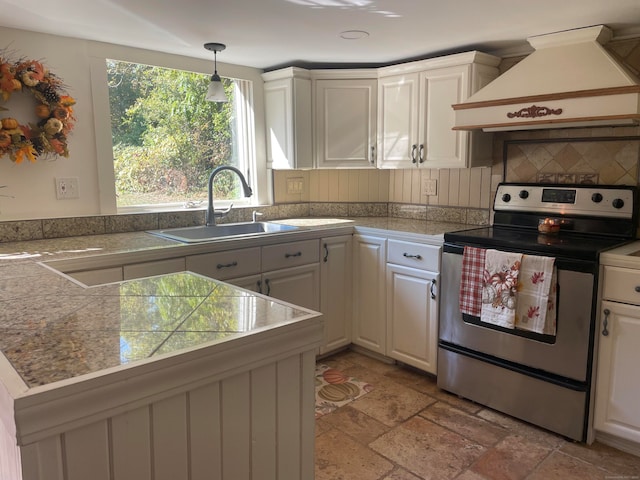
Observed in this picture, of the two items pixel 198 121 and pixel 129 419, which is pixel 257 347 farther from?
pixel 198 121

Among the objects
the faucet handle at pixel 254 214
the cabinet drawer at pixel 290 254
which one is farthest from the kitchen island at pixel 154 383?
the faucet handle at pixel 254 214

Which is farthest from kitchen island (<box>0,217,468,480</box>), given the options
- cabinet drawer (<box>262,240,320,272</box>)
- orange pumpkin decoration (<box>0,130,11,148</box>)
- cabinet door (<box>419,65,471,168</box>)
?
cabinet door (<box>419,65,471,168</box>)

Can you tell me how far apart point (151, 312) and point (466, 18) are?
6.63 feet

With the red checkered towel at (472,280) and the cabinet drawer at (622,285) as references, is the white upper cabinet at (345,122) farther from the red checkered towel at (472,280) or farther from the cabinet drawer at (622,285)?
the cabinet drawer at (622,285)

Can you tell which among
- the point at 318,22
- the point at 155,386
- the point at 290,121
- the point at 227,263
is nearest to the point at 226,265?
the point at 227,263

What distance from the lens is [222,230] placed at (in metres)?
3.16

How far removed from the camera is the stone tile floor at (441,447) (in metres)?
2.04

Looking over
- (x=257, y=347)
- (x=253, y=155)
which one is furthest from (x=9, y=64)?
(x=257, y=347)

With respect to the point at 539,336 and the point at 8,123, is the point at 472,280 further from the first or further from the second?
the point at 8,123

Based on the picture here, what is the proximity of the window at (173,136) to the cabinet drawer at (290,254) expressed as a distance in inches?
30.4

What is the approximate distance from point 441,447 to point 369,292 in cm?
113

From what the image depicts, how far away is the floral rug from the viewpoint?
2.60 meters

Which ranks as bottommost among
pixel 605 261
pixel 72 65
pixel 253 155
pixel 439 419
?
pixel 439 419

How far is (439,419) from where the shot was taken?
247 centimetres
